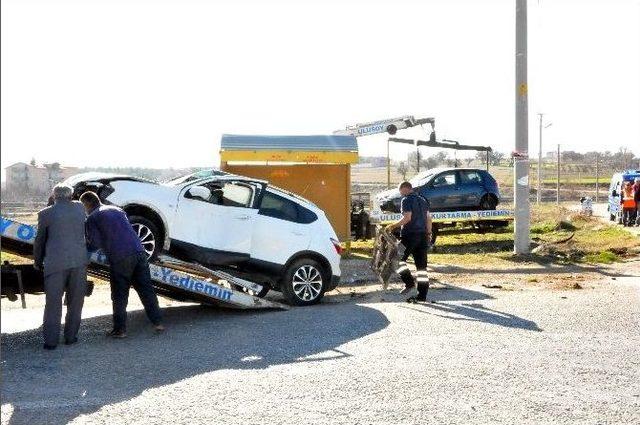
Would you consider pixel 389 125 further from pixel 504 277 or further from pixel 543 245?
pixel 504 277

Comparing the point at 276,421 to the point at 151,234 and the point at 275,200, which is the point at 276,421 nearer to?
the point at 151,234

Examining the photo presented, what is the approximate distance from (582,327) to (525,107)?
10130mm

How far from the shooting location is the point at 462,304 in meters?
11.7

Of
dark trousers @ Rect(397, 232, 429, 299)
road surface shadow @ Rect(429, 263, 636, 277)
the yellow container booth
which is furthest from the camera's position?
the yellow container booth

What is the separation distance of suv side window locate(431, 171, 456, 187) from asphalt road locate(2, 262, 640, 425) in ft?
38.5

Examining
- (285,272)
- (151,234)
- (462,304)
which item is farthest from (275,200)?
(462,304)

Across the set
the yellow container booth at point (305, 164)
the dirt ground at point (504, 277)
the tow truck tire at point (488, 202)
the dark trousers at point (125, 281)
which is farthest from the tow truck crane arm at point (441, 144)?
the dark trousers at point (125, 281)

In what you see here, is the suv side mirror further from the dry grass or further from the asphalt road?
the dry grass

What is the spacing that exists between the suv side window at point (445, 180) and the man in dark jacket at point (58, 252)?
50.9 feet

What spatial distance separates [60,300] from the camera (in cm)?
871

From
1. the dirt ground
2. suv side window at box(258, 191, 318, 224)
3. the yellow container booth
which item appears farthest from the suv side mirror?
the yellow container booth

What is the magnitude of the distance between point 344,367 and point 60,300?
10.6ft

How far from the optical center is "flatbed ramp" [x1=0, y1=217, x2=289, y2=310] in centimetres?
962

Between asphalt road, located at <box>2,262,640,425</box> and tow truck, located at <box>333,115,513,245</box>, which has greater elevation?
tow truck, located at <box>333,115,513,245</box>
